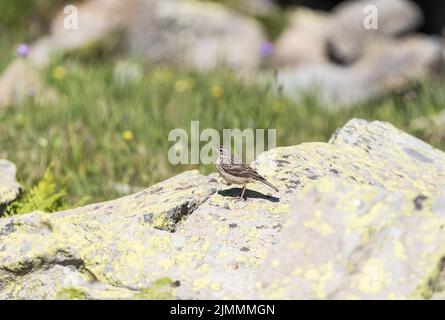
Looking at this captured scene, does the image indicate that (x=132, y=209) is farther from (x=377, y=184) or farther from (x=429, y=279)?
(x=429, y=279)

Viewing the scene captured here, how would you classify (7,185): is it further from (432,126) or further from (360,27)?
(360,27)

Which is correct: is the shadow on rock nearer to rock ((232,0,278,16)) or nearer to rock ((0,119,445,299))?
rock ((0,119,445,299))

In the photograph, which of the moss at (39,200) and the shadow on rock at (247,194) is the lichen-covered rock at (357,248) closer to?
the shadow on rock at (247,194)

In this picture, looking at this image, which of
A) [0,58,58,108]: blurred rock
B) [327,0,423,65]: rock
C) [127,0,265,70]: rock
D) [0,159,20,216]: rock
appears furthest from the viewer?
[327,0,423,65]: rock

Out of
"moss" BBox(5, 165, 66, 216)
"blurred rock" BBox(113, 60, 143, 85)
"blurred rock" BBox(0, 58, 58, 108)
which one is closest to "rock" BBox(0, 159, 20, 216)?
"moss" BBox(5, 165, 66, 216)

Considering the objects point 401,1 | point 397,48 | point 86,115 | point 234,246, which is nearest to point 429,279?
point 234,246

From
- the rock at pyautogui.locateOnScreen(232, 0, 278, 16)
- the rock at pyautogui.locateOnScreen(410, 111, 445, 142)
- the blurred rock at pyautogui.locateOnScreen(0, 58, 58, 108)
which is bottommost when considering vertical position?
the rock at pyautogui.locateOnScreen(410, 111, 445, 142)

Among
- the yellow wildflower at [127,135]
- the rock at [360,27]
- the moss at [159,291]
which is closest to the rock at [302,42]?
the rock at [360,27]
